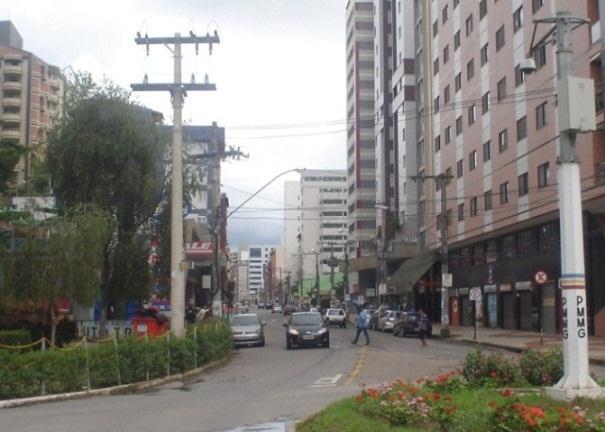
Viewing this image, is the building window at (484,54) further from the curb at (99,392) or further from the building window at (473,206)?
the curb at (99,392)

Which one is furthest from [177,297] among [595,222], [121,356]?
[595,222]

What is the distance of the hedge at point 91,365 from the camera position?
1862cm

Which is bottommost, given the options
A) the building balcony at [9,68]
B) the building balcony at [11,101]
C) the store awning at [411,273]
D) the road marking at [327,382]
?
the road marking at [327,382]

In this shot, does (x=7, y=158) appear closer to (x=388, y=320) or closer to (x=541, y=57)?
(x=541, y=57)

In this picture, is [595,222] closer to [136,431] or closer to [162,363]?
[162,363]

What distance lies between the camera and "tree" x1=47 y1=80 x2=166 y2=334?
3067 cm

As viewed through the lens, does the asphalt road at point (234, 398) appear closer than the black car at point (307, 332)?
Yes

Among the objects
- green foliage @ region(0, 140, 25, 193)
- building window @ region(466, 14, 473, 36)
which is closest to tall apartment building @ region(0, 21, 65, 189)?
building window @ region(466, 14, 473, 36)

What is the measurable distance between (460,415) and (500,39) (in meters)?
42.6

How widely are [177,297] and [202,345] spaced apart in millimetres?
1875

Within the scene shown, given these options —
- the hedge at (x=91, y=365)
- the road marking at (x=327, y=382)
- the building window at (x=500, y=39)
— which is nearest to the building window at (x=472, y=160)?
the building window at (x=500, y=39)

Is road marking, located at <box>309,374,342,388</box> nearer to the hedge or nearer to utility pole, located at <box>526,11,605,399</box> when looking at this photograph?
the hedge

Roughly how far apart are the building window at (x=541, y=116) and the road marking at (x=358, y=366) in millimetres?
15674

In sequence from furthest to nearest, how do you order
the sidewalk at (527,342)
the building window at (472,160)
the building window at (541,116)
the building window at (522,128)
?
the building window at (472,160) → the building window at (522,128) → the building window at (541,116) → the sidewalk at (527,342)
